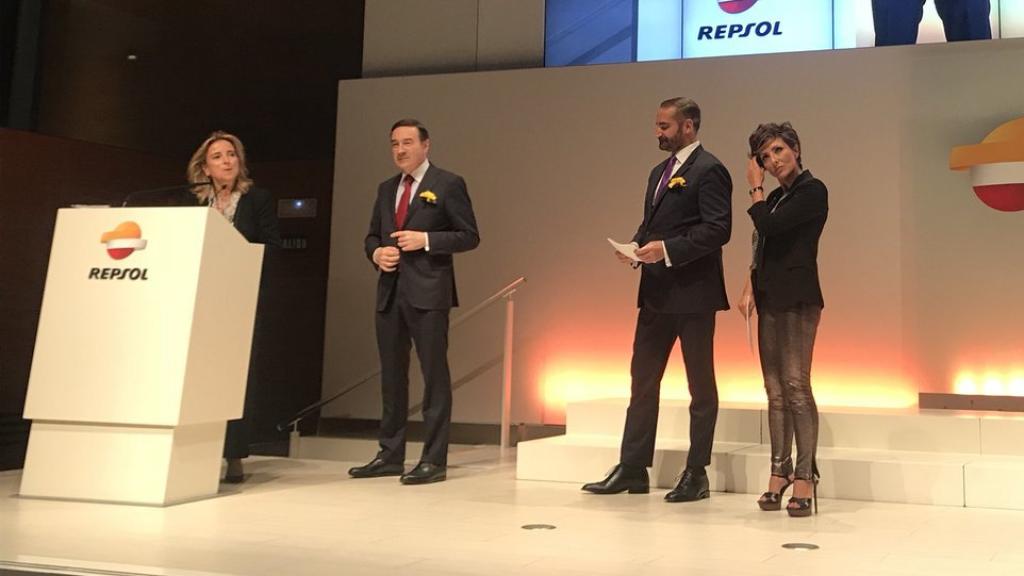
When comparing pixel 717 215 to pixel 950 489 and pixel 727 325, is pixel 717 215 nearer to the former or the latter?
pixel 950 489

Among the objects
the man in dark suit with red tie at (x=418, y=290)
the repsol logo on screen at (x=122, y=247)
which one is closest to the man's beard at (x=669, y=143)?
the man in dark suit with red tie at (x=418, y=290)

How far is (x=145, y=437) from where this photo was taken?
3539 millimetres

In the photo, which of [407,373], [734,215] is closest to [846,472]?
[407,373]

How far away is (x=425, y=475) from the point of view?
4.30 m

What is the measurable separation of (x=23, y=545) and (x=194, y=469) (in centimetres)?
97

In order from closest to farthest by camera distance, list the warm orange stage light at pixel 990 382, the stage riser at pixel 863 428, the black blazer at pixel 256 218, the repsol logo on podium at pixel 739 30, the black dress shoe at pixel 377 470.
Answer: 1. the black blazer at pixel 256 218
2. the stage riser at pixel 863 428
3. the black dress shoe at pixel 377 470
4. the warm orange stage light at pixel 990 382
5. the repsol logo on podium at pixel 739 30

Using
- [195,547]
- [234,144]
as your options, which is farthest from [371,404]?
[195,547]

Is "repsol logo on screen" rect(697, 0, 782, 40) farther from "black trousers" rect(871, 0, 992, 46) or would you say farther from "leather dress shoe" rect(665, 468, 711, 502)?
"leather dress shoe" rect(665, 468, 711, 502)

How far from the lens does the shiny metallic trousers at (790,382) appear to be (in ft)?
11.5

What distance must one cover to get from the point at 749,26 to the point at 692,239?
9.05 feet

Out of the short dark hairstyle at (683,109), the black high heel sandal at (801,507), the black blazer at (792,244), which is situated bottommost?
the black high heel sandal at (801,507)

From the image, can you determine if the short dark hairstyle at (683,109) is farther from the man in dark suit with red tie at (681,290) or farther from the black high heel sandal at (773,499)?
the black high heel sandal at (773,499)

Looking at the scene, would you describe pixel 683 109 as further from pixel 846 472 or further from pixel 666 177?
pixel 846 472

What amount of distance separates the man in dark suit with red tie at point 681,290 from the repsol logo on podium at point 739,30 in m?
2.36
